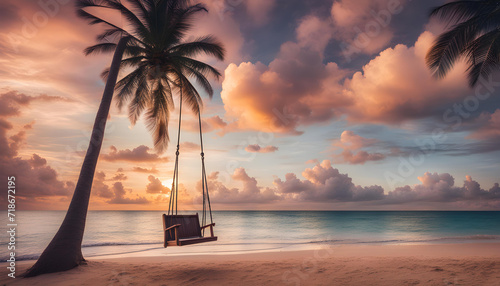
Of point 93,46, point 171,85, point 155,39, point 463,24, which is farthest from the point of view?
point 171,85

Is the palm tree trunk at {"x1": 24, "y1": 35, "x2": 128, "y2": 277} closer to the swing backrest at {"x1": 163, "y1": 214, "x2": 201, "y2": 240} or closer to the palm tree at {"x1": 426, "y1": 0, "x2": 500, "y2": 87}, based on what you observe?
the swing backrest at {"x1": 163, "y1": 214, "x2": 201, "y2": 240}

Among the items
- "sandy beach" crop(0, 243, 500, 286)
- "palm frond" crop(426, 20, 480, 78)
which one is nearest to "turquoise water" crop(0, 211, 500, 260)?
"sandy beach" crop(0, 243, 500, 286)

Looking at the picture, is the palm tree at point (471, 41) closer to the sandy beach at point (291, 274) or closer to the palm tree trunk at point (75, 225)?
the sandy beach at point (291, 274)

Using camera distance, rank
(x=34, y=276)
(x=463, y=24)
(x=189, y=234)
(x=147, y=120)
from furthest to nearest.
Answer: (x=147, y=120) → (x=463, y=24) → (x=189, y=234) → (x=34, y=276)

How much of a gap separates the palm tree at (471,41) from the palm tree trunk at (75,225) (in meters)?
8.86

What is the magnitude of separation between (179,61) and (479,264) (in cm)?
938

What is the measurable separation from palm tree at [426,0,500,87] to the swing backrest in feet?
24.6

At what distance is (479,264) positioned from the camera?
676 cm

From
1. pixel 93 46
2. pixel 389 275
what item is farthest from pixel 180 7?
pixel 389 275

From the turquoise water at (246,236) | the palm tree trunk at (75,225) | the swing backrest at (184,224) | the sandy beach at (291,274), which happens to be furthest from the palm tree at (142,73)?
the turquoise water at (246,236)

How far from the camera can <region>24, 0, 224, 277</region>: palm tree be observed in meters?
6.57

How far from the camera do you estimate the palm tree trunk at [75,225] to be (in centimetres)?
624

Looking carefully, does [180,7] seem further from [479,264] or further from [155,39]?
[479,264]

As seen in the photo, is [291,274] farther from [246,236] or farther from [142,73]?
[246,236]
